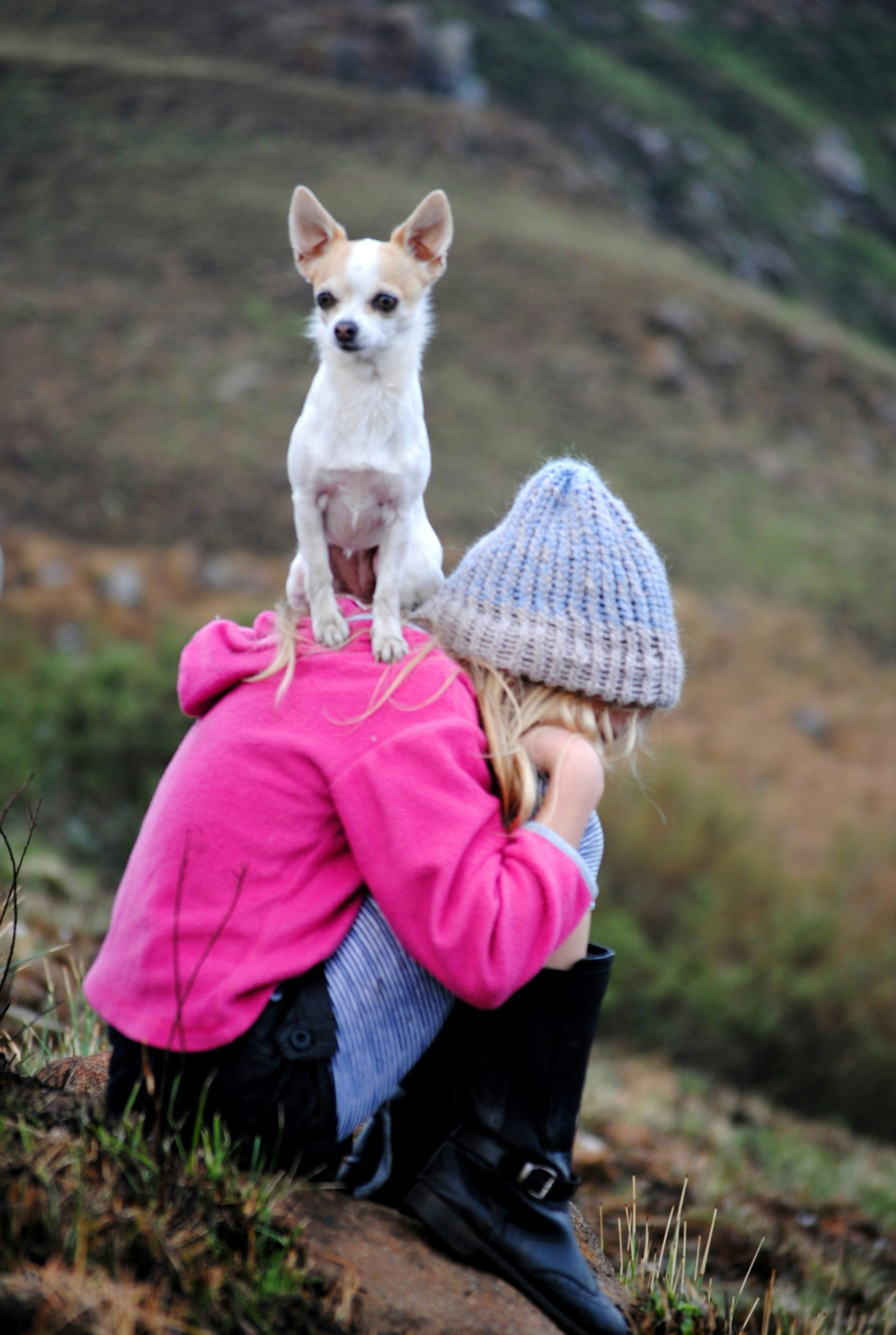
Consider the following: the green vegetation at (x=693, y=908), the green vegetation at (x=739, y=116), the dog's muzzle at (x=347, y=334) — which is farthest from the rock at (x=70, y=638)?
the green vegetation at (x=739, y=116)

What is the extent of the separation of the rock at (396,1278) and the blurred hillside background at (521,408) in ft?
8.25

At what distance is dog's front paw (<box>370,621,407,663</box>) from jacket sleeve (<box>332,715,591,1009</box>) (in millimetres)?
277

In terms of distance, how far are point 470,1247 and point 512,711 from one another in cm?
104

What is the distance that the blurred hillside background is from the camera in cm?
1049

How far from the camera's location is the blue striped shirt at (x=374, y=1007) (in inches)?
84.0

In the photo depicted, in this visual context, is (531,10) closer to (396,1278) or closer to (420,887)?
(420,887)

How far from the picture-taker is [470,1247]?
2.22 metres

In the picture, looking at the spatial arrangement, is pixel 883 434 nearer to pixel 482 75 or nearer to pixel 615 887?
pixel 482 75

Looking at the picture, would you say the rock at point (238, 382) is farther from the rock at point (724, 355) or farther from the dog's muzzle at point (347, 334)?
the dog's muzzle at point (347, 334)

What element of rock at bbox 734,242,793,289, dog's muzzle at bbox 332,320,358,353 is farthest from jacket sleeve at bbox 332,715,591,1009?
rock at bbox 734,242,793,289

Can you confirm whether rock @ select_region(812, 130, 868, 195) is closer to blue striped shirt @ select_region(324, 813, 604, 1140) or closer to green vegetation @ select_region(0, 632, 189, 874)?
green vegetation @ select_region(0, 632, 189, 874)

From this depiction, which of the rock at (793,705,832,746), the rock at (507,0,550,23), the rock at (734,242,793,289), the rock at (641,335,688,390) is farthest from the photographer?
the rock at (507,0,550,23)

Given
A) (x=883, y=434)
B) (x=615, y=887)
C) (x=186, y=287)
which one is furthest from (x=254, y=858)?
(x=883, y=434)

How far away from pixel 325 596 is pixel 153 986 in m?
0.87
